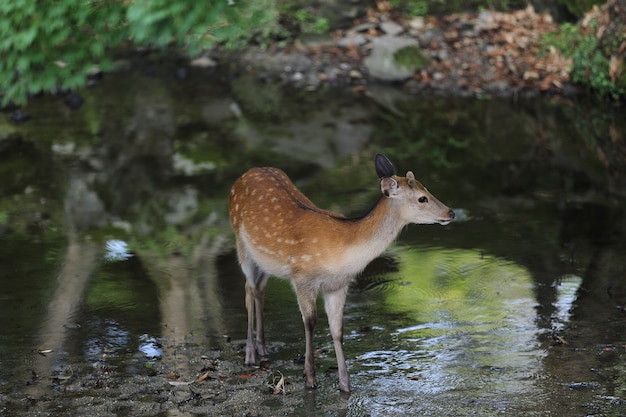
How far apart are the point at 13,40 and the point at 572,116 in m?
11.9

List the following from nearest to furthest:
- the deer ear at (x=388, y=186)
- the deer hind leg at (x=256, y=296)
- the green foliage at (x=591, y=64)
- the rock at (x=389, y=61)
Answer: the deer ear at (x=388, y=186)
the deer hind leg at (x=256, y=296)
the green foliage at (x=591, y=64)
the rock at (x=389, y=61)

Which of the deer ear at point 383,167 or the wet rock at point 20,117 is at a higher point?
the deer ear at point 383,167

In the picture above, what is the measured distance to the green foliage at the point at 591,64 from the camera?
1720cm

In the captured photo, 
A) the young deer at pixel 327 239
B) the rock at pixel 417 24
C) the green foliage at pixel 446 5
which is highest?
the young deer at pixel 327 239

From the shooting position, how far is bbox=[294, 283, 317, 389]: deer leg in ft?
23.7

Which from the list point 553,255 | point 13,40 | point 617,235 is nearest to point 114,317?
point 13,40

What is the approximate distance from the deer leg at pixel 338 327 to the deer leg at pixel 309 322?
121 millimetres

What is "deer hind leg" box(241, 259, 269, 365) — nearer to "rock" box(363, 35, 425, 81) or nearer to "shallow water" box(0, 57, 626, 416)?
"shallow water" box(0, 57, 626, 416)

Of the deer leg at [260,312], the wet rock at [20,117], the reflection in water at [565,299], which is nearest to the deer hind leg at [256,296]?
the deer leg at [260,312]

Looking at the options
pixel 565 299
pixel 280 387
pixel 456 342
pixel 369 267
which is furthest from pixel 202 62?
pixel 280 387

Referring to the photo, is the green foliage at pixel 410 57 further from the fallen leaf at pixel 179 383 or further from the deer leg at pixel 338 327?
the fallen leaf at pixel 179 383

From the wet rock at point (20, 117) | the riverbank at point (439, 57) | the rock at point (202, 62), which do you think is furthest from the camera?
the rock at point (202, 62)

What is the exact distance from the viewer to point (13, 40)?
6.07 metres

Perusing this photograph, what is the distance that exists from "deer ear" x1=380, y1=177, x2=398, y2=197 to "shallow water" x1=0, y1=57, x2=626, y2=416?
131cm
